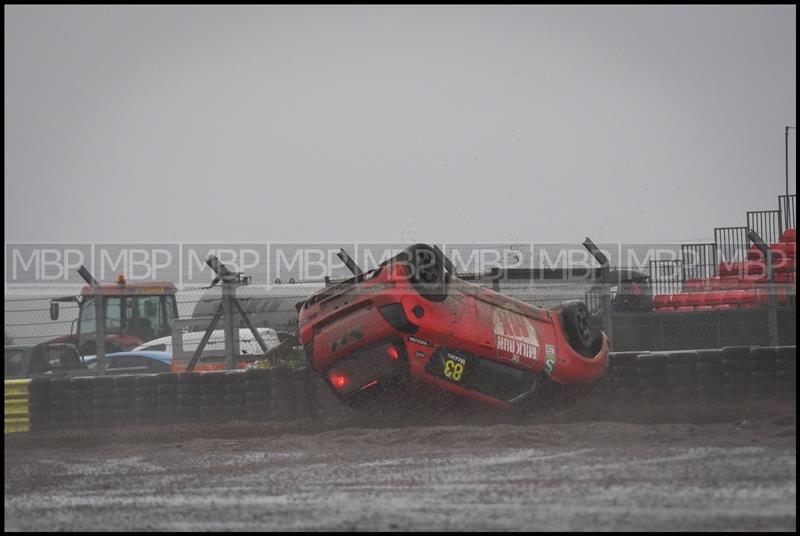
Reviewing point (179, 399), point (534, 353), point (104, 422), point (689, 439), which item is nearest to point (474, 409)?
point (534, 353)

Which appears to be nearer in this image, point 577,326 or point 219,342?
point 577,326

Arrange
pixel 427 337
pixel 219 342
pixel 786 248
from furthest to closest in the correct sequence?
pixel 786 248
pixel 219 342
pixel 427 337

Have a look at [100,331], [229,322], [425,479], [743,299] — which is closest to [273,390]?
[229,322]

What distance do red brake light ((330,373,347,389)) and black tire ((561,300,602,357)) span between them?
91.1 inches

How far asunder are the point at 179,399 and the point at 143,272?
341cm

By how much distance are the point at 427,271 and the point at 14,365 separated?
11.6 m

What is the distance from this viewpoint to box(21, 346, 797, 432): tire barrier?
1302cm

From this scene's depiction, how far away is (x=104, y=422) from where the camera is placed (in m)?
14.1

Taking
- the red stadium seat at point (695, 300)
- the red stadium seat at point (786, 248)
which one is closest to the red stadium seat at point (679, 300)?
the red stadium seat at point (695, 300)

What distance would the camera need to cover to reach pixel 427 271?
443 inches

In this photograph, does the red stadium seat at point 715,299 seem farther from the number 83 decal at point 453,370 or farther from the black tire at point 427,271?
the black tire at point 427,271

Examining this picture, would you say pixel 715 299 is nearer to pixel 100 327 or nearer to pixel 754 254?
pixel 754 254

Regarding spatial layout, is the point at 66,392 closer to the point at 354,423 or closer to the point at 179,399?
the point at 179,399
